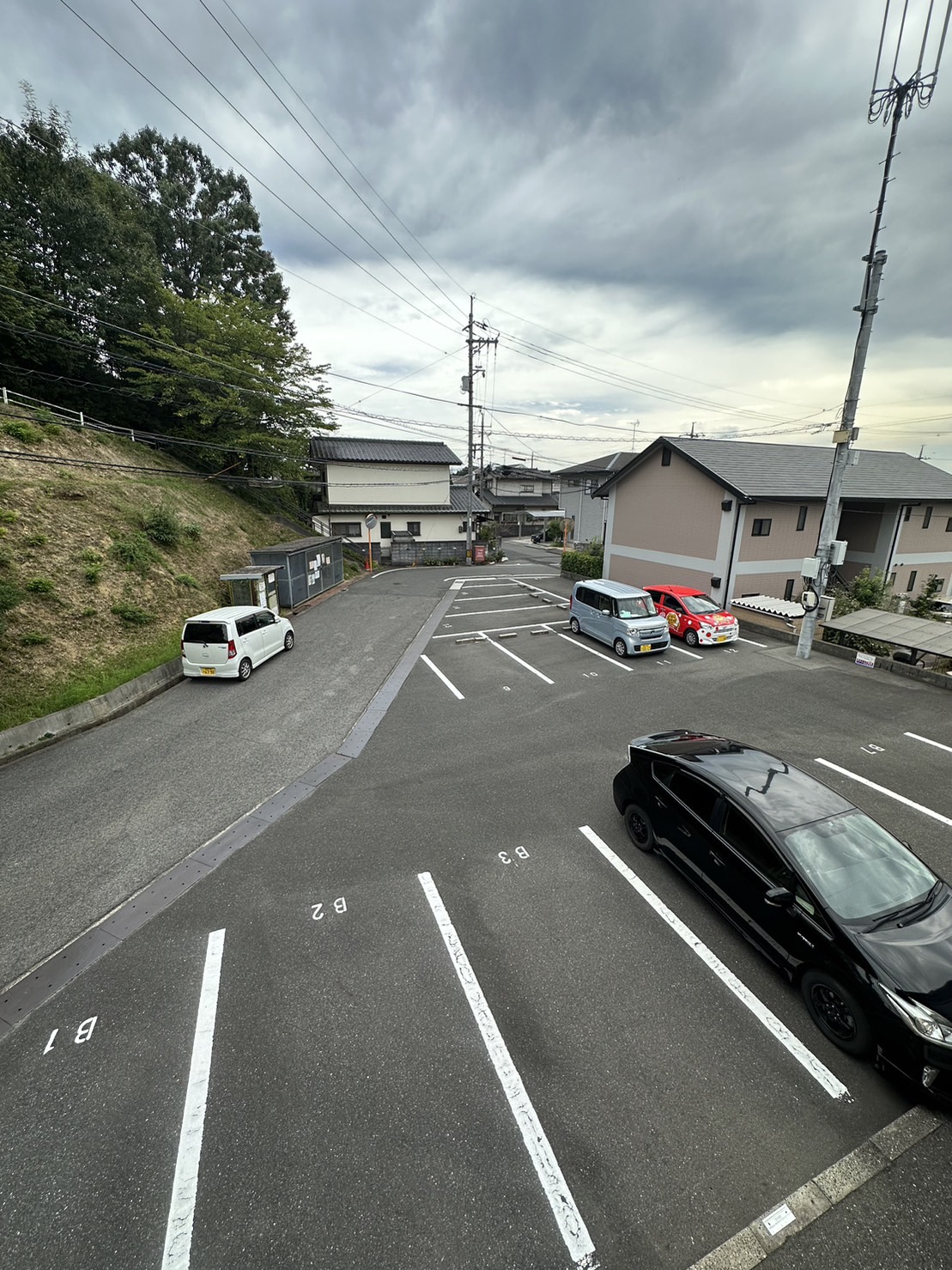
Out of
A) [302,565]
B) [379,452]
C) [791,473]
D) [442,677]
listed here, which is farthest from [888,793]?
[379,452]

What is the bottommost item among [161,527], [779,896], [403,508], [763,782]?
[779,896]

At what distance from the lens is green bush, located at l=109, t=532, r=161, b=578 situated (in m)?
14.4

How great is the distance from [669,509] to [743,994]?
17850 millimetres

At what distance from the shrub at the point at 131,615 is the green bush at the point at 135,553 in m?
1.70

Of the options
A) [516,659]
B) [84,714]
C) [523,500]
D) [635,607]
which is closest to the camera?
[84,714]

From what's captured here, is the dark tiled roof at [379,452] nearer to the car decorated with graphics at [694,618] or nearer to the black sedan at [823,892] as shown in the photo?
the car decorated with graphics at [694,618]

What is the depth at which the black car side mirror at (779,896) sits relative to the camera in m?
4.26

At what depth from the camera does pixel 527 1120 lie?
11.2 feet

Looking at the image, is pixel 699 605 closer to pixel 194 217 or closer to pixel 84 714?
pixel 84 714

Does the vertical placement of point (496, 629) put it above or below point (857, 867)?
below

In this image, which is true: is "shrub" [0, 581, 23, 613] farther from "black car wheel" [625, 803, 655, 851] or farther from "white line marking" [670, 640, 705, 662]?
"white line marking" [670, 640, 705, 662]

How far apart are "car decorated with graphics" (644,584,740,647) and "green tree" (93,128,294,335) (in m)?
30.9

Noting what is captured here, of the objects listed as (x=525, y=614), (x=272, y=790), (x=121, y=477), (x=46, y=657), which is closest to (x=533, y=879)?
(x=272, y=790)

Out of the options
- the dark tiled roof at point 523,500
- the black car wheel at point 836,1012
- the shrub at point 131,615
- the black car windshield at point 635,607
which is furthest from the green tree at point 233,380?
the dark tiled roof at point 523,500
